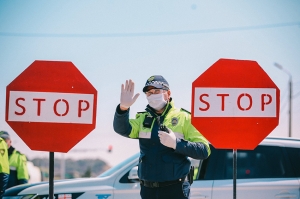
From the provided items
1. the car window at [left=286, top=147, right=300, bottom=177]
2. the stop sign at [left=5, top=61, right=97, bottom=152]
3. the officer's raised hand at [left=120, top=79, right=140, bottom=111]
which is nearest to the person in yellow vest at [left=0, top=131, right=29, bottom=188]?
the car window at [left=286, top=147, right=300, bottom=177]

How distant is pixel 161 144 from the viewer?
442 cm

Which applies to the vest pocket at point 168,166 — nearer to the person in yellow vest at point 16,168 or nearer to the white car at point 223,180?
the white car at point 223,180

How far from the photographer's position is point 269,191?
6.87 metres

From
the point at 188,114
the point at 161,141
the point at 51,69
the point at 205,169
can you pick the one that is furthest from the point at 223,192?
the point at 51,69

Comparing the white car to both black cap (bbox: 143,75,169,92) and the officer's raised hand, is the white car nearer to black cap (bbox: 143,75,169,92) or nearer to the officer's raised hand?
black cap (bbox: 143,75,169,92)

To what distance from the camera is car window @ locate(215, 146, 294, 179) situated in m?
7.09

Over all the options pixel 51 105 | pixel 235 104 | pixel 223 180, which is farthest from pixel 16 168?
pixel 235 104

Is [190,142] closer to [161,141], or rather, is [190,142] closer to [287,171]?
[161,141]

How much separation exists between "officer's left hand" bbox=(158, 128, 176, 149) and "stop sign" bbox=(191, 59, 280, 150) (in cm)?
29

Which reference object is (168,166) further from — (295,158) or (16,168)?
(16,168)

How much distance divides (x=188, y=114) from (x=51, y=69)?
1.32 meters

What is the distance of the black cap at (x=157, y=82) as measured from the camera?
15.2 ft

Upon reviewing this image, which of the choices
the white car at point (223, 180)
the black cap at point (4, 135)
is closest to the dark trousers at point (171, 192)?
the white car at point (223, 180)

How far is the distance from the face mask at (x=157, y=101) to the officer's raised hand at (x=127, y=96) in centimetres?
30
